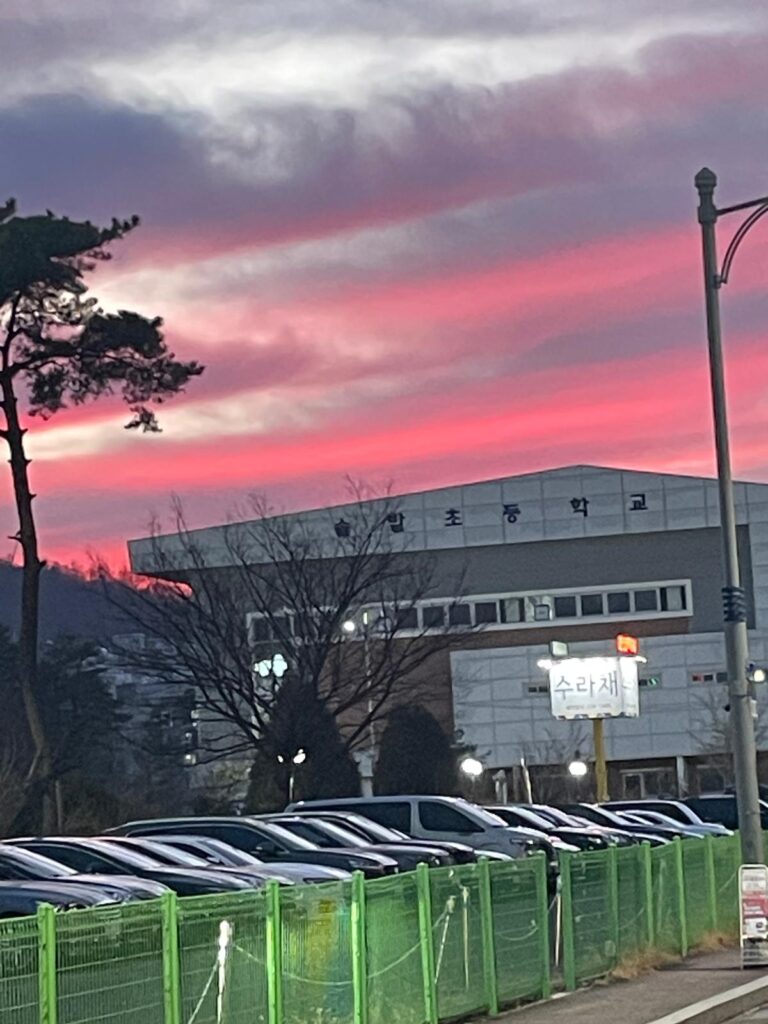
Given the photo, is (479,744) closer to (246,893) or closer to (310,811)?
(310,811)

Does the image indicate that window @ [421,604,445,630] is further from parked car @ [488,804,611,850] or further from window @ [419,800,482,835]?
window @ [419,800,482,835]

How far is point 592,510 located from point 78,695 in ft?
88.8

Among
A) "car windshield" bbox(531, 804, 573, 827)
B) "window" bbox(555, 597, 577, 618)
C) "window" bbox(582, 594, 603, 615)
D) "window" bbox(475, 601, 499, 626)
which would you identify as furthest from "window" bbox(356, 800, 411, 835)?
"window" bbox(582, 594, 603, 615)

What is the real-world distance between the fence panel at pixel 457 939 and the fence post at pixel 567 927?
2300 mm

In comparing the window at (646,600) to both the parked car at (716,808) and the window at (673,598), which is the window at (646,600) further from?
the parked car at (716,808)

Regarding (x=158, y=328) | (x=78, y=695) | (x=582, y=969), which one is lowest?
(x=582, y=969)

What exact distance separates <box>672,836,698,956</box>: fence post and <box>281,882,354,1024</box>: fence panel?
9269mm

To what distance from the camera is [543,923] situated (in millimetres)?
20188

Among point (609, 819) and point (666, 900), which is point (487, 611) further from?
point (666, 900)

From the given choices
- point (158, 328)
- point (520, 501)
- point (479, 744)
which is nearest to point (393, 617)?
point (158, 328)

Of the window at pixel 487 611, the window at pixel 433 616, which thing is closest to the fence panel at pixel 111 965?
the window at pixel 433 616

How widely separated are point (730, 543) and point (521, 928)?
6.47m

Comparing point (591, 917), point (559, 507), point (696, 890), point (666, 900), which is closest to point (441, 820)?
point (696, 890)

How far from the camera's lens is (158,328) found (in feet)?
158
